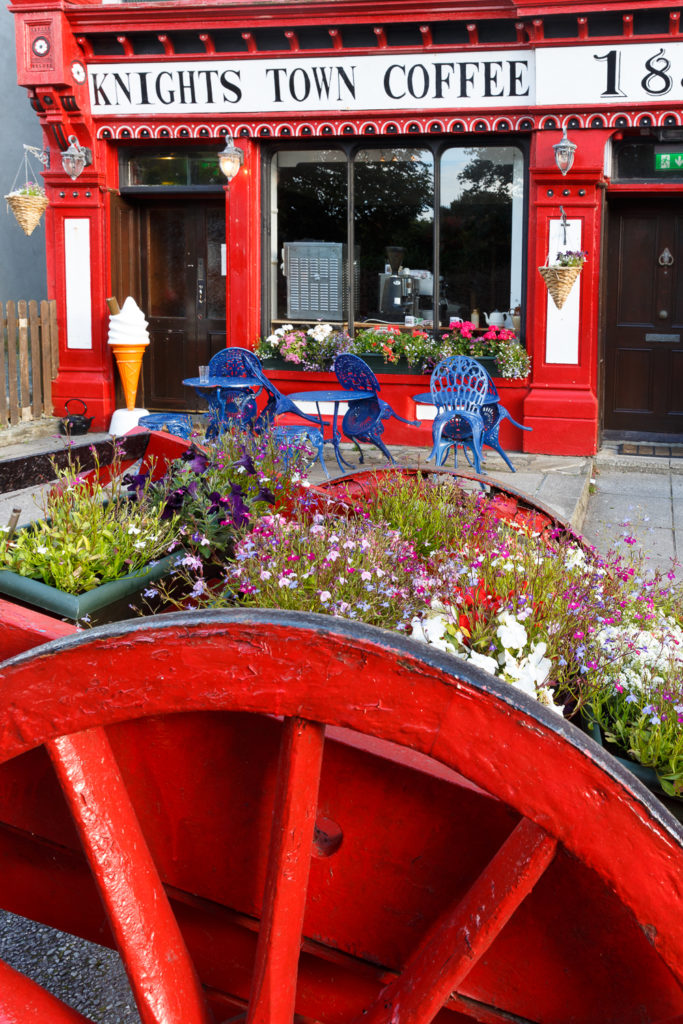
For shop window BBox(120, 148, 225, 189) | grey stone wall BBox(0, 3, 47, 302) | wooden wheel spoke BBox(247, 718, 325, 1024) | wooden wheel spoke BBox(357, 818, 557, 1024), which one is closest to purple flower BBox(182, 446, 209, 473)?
wooden wheel spoke BBox(247, 718, 325, 1024)

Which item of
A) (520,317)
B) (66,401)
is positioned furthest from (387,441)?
(66,401)

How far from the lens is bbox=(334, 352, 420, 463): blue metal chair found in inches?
358

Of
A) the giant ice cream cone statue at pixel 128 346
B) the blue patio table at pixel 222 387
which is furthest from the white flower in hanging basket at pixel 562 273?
the giant ice cream cone statue at pixel 128 346

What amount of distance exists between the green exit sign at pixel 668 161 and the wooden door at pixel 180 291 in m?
4.94

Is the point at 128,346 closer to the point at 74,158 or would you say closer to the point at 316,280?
the point at 74,158

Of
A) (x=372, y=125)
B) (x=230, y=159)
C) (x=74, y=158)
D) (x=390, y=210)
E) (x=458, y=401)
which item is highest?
(x=372, y=125)

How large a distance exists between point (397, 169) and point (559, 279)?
235 cm

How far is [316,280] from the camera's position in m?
11.6

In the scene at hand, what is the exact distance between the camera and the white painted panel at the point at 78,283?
1209 centimetres

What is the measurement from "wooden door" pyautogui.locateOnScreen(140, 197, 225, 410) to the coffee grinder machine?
2.22 metres

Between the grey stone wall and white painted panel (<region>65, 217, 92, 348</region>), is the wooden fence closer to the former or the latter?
white painted panel (<region>65, 217, 92, 348</region>)

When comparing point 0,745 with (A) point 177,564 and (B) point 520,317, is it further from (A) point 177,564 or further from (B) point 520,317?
(B) point 520,317

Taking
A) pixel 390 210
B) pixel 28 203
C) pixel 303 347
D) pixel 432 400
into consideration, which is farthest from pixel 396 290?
pixel 28 203

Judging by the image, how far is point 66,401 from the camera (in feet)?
40.0
